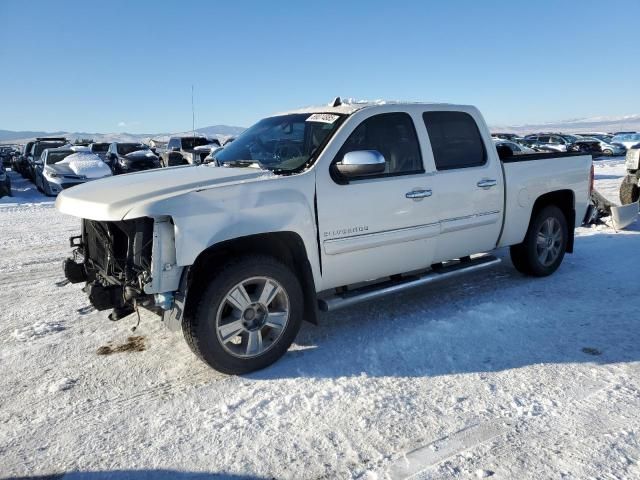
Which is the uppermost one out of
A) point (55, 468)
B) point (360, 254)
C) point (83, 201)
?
point (83, 201)

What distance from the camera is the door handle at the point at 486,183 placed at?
4.85 m

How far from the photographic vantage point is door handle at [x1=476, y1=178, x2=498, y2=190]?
15.9 ft

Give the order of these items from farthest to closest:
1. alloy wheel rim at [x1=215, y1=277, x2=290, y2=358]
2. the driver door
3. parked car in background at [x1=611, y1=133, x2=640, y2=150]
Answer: parked car in background at [x1=611, y1=133, x2=640, y2=150], the driver door, alloy wheel rim at [x1=215, y1=277, x2=290, y2=358]

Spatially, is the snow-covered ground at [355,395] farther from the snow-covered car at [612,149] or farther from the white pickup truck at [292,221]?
the snow-covered car at [612,149]

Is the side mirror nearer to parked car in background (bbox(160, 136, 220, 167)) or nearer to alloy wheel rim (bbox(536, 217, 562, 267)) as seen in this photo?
alloy wheel rim (bbox(536, 217, 562, 267))

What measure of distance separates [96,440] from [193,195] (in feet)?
5.13

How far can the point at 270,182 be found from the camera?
3.58 metres

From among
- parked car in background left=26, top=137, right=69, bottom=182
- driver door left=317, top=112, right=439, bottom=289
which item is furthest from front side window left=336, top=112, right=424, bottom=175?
parked car in background left=26, top=137, right=69, bottom=182

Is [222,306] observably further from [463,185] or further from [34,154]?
[34,154]

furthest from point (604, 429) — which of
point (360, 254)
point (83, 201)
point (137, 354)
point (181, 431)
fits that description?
point (83, 201)

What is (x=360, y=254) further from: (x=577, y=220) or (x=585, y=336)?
(x=577, y=220)

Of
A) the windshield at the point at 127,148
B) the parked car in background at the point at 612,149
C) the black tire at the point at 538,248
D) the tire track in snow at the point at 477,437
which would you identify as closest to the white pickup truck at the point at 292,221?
the black tire at the point at 538,248

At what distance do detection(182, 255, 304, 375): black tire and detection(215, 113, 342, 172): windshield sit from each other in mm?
841

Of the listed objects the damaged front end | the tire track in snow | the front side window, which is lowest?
the tire track in snow
